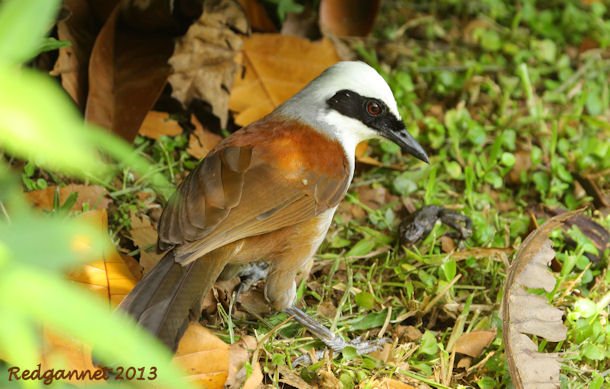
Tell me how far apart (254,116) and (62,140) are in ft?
11.8

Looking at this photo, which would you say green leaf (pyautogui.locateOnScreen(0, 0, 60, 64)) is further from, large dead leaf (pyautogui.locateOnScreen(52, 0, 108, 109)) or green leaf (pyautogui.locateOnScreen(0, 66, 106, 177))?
large dead leaf (pyautogui.locateOnScreen(52, 0, 108, 109))

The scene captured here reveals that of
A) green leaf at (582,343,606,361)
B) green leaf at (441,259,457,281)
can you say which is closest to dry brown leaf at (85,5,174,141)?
green leaf at (441,259,457,281)

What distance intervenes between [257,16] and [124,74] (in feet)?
3.23

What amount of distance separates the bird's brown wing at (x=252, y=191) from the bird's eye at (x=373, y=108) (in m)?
0.26

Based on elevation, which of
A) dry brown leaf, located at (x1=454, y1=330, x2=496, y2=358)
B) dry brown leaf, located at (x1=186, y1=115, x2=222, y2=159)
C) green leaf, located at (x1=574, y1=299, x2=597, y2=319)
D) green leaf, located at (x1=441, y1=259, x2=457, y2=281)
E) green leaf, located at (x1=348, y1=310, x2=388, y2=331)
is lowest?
green leaf, located at (x1=348, y1=310, x2=388, y2=331)

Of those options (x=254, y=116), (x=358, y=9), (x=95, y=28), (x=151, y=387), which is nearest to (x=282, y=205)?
(x=151, y=387)

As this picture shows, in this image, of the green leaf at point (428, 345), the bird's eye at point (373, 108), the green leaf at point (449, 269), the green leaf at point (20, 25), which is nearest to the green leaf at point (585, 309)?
the green leaf at point (449, 269)

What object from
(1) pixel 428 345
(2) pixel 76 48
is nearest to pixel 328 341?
(1) pixel 428 345

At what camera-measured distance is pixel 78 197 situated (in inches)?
162

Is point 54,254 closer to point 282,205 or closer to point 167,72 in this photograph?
point 282,205

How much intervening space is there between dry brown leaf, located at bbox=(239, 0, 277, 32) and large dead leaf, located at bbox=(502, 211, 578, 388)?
2.25 m

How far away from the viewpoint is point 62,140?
108cm

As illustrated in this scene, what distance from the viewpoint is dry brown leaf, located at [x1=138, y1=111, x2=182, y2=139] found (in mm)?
4719

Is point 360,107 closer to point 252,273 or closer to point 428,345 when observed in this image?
point 252,273
